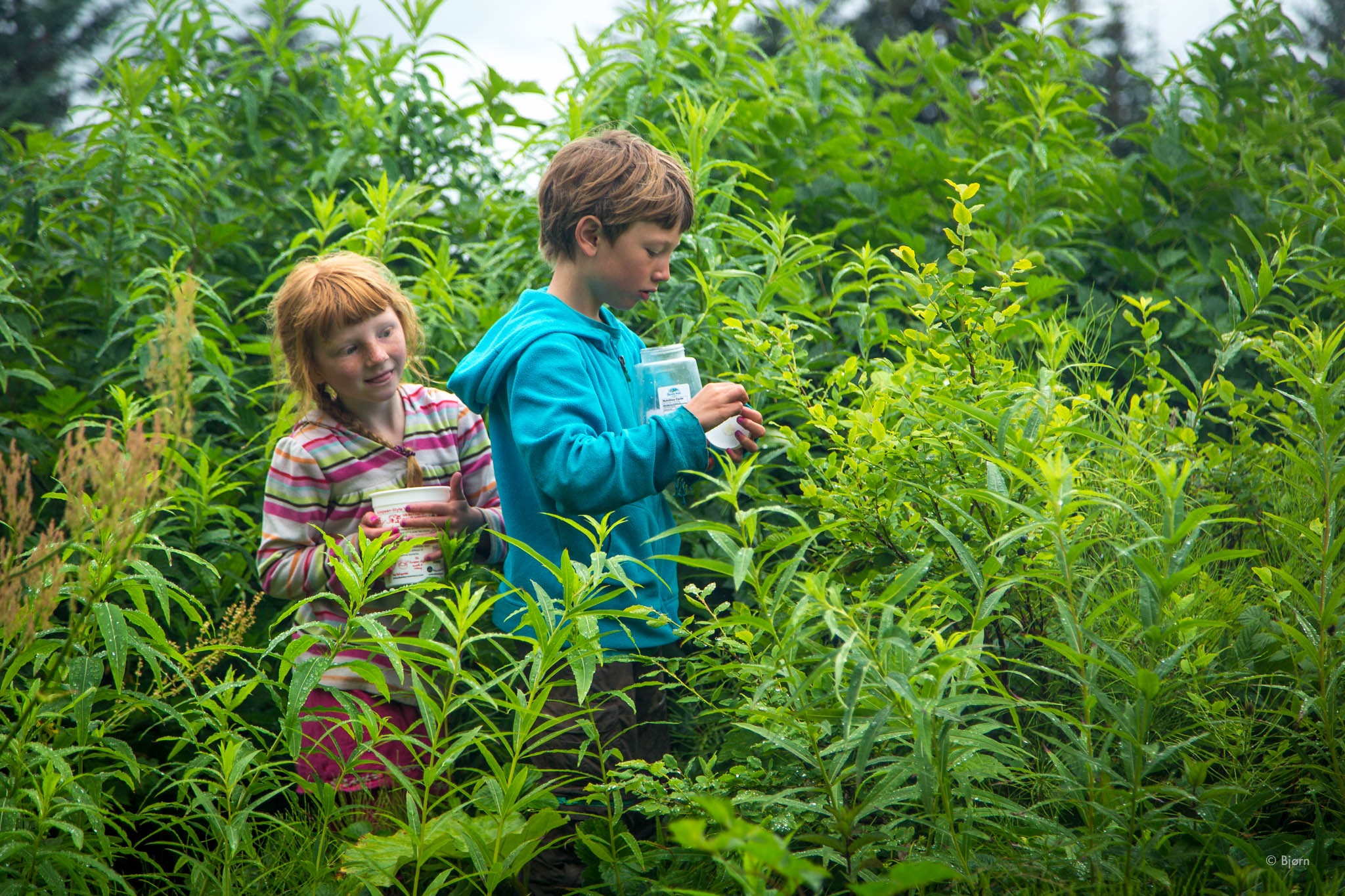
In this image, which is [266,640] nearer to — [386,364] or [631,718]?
[386,364]

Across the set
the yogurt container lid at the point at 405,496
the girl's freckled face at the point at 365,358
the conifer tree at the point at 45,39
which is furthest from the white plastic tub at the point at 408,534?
the conifer tree at the point at 45,39

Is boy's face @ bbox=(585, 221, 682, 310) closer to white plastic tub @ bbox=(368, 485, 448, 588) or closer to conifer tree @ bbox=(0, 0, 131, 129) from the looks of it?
white plastic tub @ bbox=(368, 485, 448, 588)

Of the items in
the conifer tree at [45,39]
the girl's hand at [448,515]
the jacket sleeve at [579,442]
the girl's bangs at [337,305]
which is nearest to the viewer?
the jacket sleeve at [579,442]

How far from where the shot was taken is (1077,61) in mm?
4348

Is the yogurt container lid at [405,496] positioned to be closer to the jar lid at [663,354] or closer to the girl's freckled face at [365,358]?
the girl's freckled face at [365,358]

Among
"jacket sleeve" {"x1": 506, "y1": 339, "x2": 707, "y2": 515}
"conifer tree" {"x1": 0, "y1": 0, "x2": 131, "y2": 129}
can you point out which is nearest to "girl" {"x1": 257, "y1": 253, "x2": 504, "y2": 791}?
"jacket sleeve" {"x1": 506, "y1": 339, "x2": 707, "y2": 515}

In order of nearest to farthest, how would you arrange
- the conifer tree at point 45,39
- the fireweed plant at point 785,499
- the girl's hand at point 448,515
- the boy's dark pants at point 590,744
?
the fireweed plant at point 785,499 → the boy's dark pants at point 590,744 → the girl's hand at point 448,515 → the conifer tree at point 45,39

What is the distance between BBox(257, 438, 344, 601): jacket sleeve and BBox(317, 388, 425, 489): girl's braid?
5.7 inches

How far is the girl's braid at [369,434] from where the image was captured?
9.10ft

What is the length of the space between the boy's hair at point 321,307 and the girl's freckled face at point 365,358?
0.07ft

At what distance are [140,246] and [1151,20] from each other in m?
19.3

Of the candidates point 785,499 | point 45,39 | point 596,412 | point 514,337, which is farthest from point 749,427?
point 45,39

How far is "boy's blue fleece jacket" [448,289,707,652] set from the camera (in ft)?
7.62

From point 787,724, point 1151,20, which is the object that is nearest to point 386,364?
point 787,724
